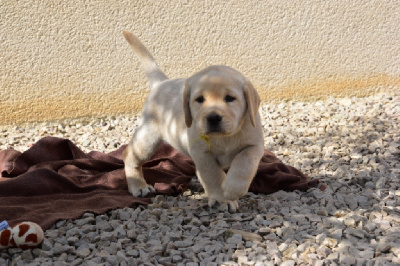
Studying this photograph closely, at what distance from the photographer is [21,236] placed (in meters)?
3.35

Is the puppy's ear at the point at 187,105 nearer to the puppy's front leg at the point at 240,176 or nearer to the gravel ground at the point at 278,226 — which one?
the puppy's front leg at the point at 240,176

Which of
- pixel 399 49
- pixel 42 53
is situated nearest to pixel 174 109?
pixel 42 53

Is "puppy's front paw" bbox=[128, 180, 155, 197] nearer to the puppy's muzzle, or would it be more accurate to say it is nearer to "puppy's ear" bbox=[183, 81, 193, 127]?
"puppy's ear" bbox=[183, 81, 193, 127]

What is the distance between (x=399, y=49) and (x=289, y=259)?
5.60 metres

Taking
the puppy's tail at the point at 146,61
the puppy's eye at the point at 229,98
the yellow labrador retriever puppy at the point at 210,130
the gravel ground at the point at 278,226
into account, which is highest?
the puppy's tail at the point at 146,61

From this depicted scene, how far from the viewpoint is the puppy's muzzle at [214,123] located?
3482 millimetres

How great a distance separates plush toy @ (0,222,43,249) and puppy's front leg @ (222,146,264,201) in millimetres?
1325

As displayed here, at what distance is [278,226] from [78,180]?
2081 mm

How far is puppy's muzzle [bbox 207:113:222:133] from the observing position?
3482mm

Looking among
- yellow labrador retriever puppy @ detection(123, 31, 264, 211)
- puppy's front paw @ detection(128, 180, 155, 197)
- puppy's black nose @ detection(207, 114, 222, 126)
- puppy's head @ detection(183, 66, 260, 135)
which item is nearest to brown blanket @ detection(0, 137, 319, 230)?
puppy's front paw @ detection(128, 180, 155, 197)

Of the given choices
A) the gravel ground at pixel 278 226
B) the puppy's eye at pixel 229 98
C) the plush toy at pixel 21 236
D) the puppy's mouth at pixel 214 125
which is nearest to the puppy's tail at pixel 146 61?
the gravel ground at pixel 278 226

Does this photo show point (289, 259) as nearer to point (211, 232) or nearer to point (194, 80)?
point (211, 232)

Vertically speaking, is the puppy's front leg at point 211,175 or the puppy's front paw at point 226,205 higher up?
the puppy's front leg at point 211,175

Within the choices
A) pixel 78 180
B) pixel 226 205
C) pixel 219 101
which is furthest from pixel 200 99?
pixel 78 180
